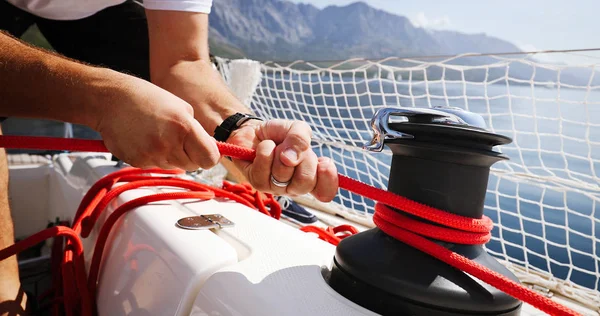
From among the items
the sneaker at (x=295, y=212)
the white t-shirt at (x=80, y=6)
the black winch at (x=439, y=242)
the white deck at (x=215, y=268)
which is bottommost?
the sneaker at (x=295, y=212)

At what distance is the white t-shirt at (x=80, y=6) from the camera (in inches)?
44.8

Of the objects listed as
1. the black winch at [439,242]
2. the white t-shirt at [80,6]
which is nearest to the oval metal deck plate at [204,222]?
the black winch at [439,242]

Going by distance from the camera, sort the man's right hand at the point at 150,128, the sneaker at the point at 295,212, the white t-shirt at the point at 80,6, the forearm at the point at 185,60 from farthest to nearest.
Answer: the sneaker at the point at 295,212, the white t-shirt at the point at 80,6, the forearm at the point at 185,60, the man's right hand at the point at 150,128

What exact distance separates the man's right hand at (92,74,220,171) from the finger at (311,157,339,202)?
0.14 meters

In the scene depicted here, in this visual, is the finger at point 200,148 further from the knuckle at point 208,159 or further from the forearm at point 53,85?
the forearm at point 53,85

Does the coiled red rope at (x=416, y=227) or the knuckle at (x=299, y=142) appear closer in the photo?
the coiled red rope at (x=416, y=227)

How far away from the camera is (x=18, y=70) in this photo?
584 millimetres

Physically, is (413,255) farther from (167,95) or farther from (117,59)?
(117,59)

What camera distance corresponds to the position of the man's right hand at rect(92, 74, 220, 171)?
54 cm

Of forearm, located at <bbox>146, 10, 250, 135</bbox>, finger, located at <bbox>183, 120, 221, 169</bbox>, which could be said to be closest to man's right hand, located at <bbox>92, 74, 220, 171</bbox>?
finger, located at <bbox>183, 120, 221, 169</bbox>

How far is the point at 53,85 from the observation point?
585 mm

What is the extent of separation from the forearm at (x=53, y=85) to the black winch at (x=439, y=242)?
372 millimetres

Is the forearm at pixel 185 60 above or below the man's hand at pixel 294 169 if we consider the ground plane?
above

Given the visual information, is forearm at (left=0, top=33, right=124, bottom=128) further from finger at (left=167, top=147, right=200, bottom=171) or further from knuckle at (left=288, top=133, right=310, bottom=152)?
knuckle at (left=288, top=133, right=310, bottom=152)
